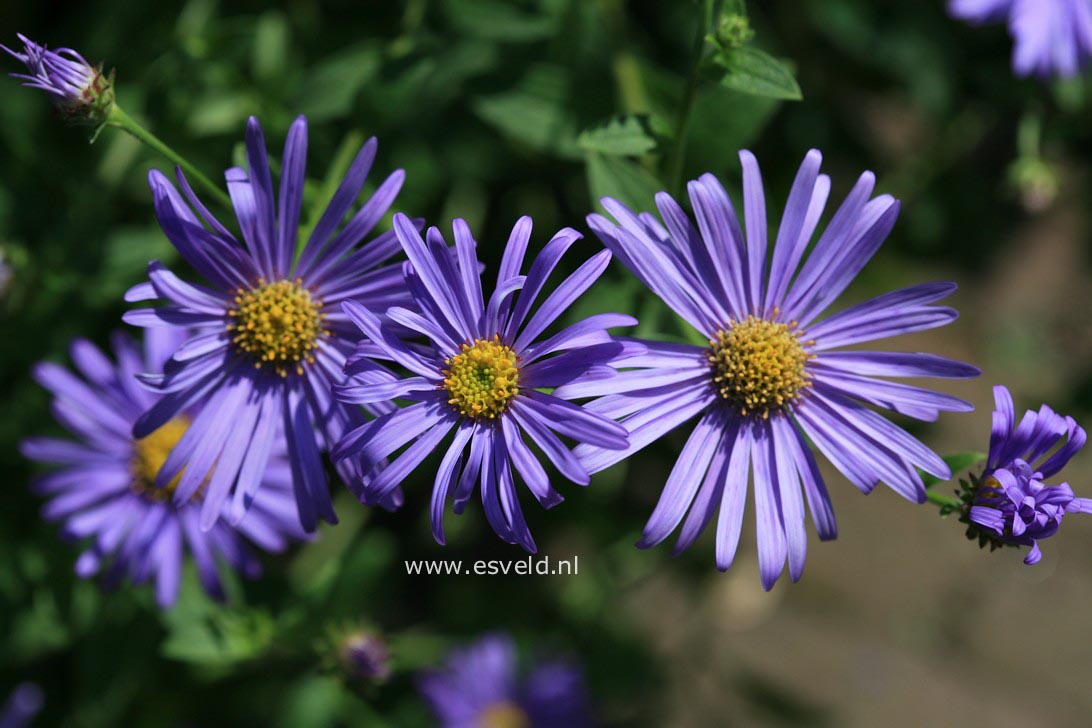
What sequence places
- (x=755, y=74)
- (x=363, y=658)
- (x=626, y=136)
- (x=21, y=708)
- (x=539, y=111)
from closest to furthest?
1. (x=755, y=74)
2. (x=626, y=136)
3. (x=363, y=658)
4. (x=539, y=111)
5. (x=21, y=708)

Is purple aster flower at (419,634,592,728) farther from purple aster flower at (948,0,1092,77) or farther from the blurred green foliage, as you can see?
purple aster flower at (948,0,1092,77)

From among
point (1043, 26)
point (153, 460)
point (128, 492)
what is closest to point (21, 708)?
point (128, 492)

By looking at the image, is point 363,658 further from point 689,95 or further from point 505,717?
point 689,95

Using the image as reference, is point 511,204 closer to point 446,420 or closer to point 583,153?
point 583,153

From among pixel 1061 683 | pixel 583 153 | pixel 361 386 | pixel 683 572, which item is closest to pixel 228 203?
pixel 361 386

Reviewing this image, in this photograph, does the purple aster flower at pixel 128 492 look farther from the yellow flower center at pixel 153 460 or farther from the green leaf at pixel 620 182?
the green leaf at pixel 620 182

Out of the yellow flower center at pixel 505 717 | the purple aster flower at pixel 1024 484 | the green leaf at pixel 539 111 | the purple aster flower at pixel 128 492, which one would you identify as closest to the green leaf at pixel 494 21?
the green leaf at pixel 539 111
